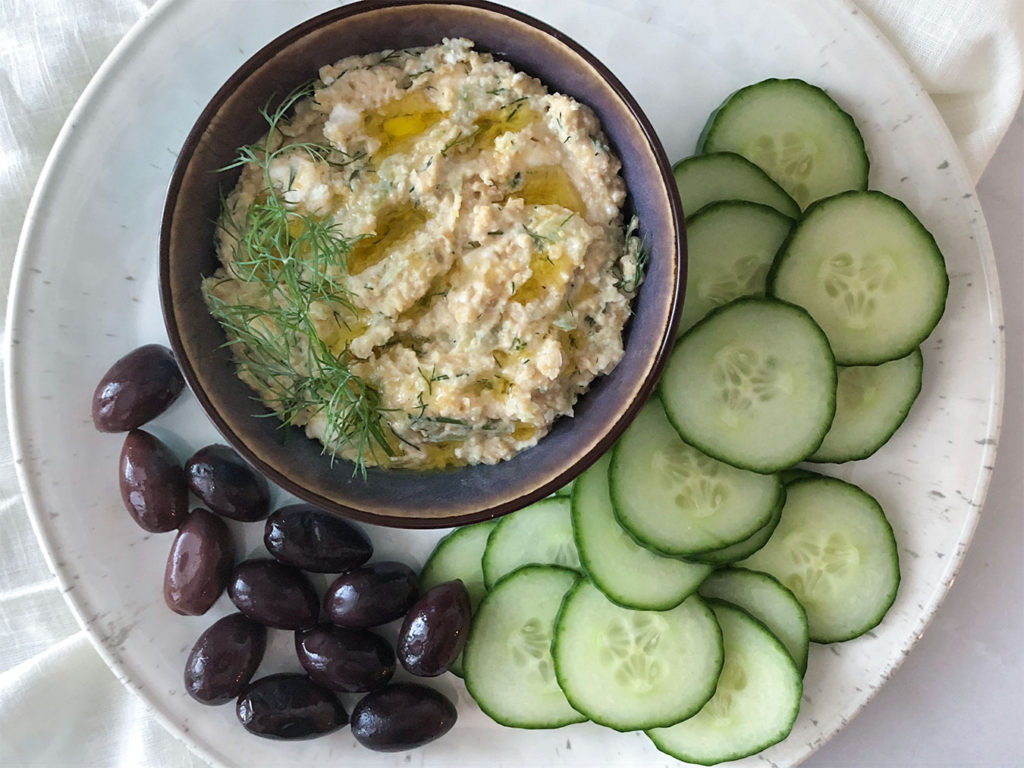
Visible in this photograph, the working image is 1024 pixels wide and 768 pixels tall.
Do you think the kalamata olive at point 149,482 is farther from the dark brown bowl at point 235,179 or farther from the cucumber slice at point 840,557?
the cucumber slice at point 840,557

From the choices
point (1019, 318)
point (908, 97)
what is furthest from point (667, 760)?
point (908, 97)

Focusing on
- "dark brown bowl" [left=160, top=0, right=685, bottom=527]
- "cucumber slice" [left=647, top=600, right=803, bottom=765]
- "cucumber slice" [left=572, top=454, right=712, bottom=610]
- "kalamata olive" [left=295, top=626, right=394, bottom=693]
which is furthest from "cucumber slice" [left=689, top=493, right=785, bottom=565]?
"kalamata olive" [left=295, top=626, right=394, bottom=693]

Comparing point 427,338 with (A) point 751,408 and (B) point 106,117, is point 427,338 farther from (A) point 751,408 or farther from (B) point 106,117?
(B) point 106,117

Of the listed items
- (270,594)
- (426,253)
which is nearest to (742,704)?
(270,594)

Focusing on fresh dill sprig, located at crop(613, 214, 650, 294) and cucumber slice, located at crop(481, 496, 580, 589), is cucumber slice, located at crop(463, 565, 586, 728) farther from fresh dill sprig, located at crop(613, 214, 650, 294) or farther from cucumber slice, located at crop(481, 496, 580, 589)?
fresh dill sprig, located at crop(613, 214, 650, 294)

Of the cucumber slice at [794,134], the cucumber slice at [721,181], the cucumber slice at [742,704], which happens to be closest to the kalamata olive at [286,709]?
the cucumber slice at [742,704]

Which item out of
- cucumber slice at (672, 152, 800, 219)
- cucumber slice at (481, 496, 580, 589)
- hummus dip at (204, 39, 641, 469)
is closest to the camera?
hummus dip at (204, 39, 641, 469)
